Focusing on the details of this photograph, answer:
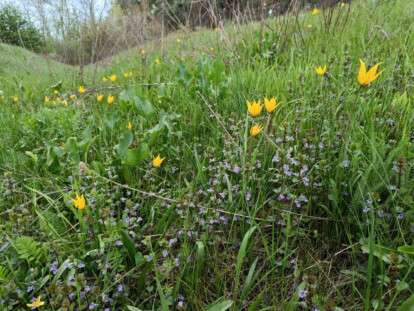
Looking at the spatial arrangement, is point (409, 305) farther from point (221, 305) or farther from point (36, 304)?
point (36, 304)

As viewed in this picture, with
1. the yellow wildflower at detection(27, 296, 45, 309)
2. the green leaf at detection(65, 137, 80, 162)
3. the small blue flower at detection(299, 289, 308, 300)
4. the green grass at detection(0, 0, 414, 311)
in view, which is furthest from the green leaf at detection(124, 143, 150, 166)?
the small blue flower at detection(299, 289, 308, 300)

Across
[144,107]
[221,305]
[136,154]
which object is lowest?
[221,305]

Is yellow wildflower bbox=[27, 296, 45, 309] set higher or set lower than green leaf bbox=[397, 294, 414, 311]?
lower

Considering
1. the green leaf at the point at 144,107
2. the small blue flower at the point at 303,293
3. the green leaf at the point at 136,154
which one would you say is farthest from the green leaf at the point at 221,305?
the green leaf at the point at 144,107

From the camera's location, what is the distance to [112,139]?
1.80 meters

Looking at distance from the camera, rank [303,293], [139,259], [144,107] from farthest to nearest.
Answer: [144,107] < [139,259] < [303,293]

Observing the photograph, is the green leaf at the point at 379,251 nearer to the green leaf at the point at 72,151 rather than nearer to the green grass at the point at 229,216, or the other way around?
the green grass at the point at 229,216

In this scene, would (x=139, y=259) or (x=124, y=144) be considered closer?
(x=139, y=259)

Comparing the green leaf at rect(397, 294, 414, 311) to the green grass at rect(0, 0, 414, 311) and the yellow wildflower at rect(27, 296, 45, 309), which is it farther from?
the yellow wildflower at rect(27, 296, 45, 309)

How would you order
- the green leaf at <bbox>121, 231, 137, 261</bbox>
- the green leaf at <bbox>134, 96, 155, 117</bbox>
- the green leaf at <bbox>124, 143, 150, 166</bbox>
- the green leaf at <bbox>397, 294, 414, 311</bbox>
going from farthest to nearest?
1. the green leaf at <bbox>134, 96, 155, 117</bbox>
2. the green leaf at <bbox>124, 143, 150, 166</bbox>
3. the green leaf at <bbox>121, 231, 137, 261</bbox>
4. the green leaf at <bbox>397, 294, 414, 311</bbox>

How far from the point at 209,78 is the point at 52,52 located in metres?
1.85

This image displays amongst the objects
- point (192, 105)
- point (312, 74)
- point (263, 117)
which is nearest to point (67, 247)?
point (263, 117)

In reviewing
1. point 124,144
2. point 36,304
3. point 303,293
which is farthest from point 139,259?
point 124,144

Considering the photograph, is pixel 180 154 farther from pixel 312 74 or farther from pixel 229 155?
pixel 312 74
